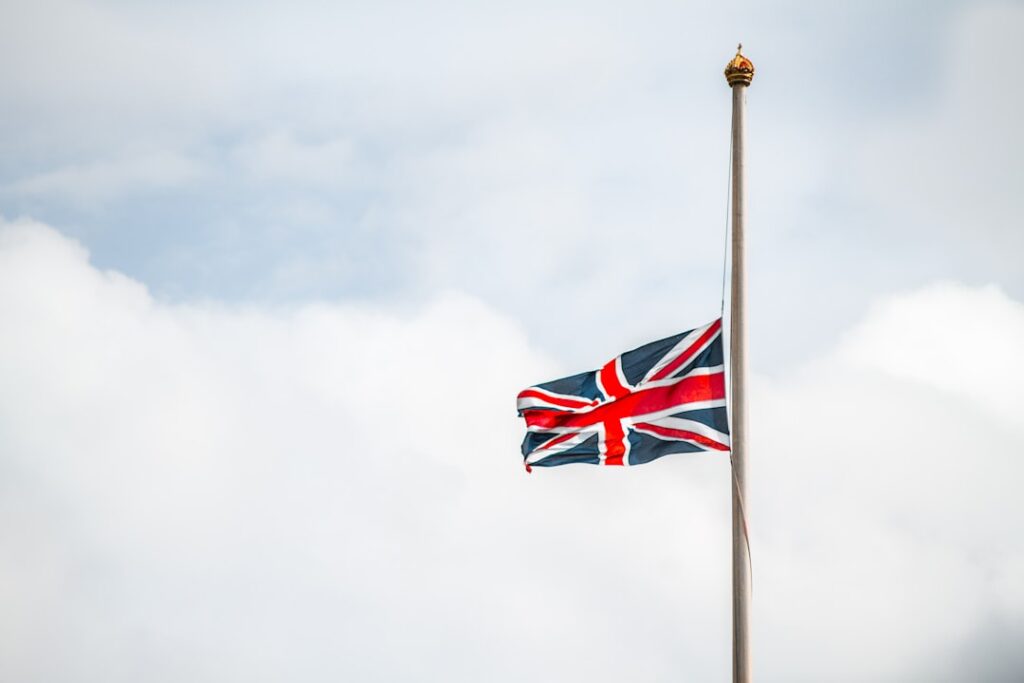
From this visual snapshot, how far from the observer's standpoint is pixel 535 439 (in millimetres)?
28922

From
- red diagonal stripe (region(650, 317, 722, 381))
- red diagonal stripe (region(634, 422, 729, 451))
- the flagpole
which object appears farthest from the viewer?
red diagonal stripe (region(650, 317, 722, 381))

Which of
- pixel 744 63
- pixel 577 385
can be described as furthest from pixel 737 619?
pixel 744 63

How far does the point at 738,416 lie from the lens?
996 inches

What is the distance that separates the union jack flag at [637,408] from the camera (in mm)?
26750

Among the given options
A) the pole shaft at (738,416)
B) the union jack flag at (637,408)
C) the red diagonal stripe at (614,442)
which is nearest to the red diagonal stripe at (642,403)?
the union jack flag at (637,408)

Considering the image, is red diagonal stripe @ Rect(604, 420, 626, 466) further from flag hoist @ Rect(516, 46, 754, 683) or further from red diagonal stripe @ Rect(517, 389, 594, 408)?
red diagonal stripe @ Rect(517, 389, 594, 408)

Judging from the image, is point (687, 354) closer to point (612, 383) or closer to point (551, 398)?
point (612, 383)

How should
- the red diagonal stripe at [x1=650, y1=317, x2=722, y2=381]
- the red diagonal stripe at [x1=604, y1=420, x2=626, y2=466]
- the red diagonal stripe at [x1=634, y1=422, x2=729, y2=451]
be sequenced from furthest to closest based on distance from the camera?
the red diagonal stripe at [x1=604, y1=420, x2=626, y2=466] < the red diagonal stripe at [x1=650, y1=317, x2=722, y2=381] < the red diagonal stripe at [x1=634, y1=422, x2=729, y2=451]

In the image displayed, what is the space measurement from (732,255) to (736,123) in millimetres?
2810

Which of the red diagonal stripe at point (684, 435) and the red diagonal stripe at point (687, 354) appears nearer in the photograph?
the red diagonal stripe at point (684, 435)

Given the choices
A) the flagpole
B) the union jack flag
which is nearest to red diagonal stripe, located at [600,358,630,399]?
the union jack flag

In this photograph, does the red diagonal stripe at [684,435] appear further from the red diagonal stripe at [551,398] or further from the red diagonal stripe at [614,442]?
the red diagonal stripe at [551,398]

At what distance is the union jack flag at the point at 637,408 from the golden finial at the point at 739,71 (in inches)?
196

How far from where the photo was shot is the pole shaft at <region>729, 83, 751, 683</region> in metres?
24.6
